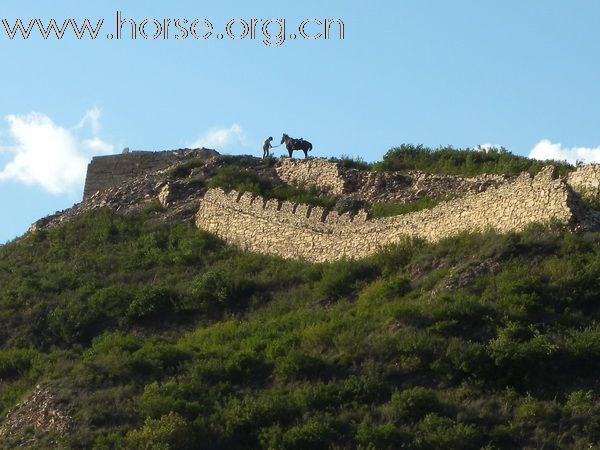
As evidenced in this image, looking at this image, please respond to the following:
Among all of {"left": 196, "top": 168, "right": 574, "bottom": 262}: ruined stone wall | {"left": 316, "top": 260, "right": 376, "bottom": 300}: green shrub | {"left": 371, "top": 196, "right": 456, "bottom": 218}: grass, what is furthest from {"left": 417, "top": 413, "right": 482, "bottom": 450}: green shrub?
{"left": 371, "top": 196, "right": 456, "bottom": 218}: grass

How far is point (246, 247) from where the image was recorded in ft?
124

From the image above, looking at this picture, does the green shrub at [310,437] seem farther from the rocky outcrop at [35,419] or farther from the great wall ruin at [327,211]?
the great wall ruin at [327,211]

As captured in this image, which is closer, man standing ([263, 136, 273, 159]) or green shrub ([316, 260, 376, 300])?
green shrub ([316, 260, 376, 300])

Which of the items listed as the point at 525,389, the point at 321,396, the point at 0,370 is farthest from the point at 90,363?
the point at 525,389

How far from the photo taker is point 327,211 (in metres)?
37.0

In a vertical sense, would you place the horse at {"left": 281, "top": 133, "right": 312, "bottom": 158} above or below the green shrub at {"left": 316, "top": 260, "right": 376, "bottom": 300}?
above

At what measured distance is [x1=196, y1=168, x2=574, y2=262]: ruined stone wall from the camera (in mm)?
31766

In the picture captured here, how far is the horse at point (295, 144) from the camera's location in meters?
43.5

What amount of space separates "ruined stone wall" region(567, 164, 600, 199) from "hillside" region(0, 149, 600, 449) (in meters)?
0.39

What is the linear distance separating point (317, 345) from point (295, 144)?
14.6 m

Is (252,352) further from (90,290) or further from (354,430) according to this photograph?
(90,290)

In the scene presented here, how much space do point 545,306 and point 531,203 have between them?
3.28 meters

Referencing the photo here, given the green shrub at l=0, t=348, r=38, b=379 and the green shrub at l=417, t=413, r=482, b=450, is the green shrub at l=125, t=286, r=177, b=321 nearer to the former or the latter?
the green shrub at l=0, t=348, r=38, b=379

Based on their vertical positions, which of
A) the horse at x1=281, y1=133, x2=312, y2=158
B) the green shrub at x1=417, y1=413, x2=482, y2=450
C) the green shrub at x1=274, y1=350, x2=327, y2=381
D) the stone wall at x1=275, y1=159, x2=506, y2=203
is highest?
the horse at x1=281, y1=133, x2=312, y2=158
